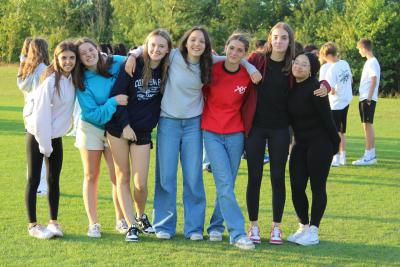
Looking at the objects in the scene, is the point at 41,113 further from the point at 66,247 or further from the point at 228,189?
the point at 228,189

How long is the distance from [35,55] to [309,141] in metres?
3.18

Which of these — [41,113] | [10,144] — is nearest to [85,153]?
[41,113]

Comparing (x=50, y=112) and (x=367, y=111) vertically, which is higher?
(x=50, y=112)

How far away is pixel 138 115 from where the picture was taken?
5992 mm

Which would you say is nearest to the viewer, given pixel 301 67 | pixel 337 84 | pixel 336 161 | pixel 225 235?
pixel 301 67

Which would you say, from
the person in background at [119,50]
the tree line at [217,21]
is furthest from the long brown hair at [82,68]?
the tree line at [217,21]

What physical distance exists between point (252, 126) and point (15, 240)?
96.3 inches

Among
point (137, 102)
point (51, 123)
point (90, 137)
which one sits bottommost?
point (90, 137)

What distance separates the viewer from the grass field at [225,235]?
5.55m

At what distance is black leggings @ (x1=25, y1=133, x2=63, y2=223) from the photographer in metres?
6.09

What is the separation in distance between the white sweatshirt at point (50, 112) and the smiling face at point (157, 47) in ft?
2.63

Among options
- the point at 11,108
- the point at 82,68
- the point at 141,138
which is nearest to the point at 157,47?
the point at 82,68

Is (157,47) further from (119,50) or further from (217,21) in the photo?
(217,21)

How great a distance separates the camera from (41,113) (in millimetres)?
5887
